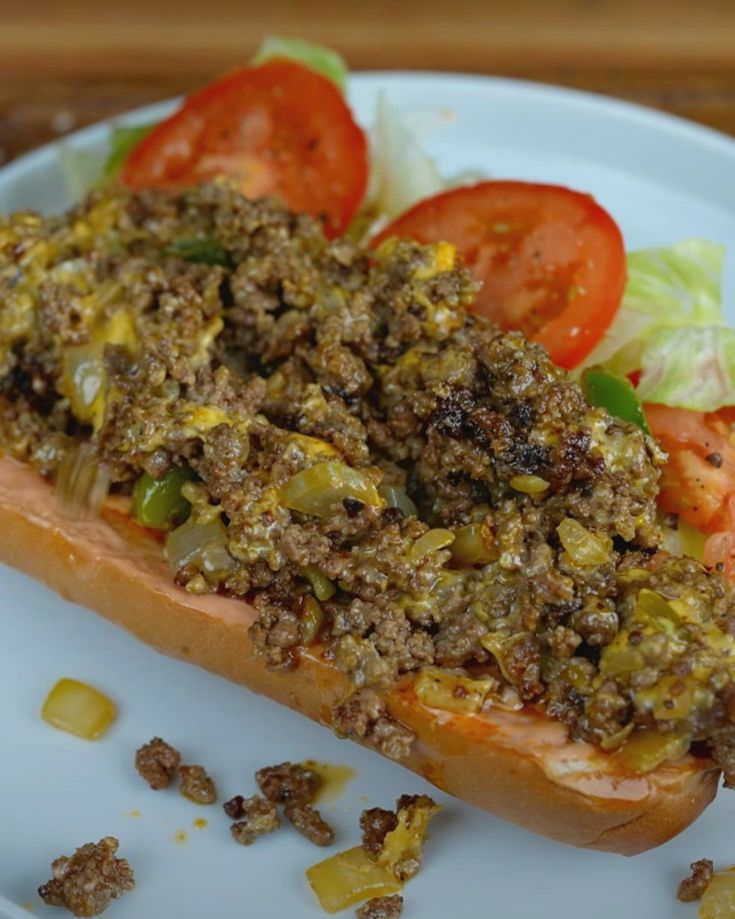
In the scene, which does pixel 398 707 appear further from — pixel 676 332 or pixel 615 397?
pixel 676 332

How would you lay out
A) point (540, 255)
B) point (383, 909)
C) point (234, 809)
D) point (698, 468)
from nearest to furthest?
point (383, 909) < point (234, 809) < point (698, 468) < point (540, 255)

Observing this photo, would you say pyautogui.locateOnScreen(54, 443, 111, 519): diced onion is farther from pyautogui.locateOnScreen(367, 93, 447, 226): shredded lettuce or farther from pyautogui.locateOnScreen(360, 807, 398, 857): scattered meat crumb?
pyautogui.locateOnScreen(367, 93, 447, 226): shredded lettuce

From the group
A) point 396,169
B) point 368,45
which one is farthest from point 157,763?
point 368,45

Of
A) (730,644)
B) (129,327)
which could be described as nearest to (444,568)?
(730,644)

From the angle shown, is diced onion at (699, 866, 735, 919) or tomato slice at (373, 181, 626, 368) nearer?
diced onion at (699, 866, 735, 919)

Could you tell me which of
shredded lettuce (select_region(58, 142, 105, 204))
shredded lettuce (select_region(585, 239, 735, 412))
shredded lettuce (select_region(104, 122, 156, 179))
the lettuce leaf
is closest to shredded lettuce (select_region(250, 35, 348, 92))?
shredded lettuce (select_region(104, 122, 156, 179))

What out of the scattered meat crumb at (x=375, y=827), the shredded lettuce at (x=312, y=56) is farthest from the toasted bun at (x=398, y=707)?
the shredded lettuce at (x=312, y=56)
